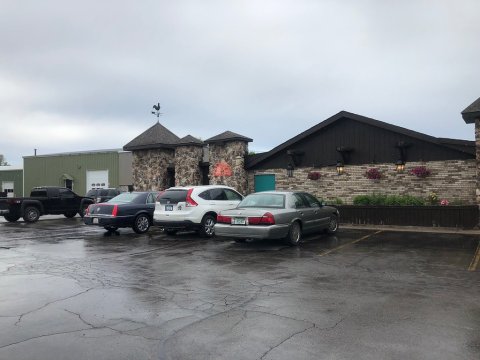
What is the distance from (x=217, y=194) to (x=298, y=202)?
3129 millimetres

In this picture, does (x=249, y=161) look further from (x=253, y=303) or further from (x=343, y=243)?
(x=253, y=303)

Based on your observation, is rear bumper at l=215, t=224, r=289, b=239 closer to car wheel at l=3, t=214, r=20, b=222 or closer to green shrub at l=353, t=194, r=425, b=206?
green shrub at l=353, t=194, r=425, b=206

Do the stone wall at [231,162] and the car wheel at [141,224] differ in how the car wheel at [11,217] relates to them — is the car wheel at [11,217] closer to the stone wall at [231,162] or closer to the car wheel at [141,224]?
the car wheel at [141,224]

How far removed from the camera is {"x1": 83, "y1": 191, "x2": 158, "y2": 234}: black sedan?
1384 cm

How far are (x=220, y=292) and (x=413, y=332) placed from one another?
2816mm

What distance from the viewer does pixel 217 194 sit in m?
13.7

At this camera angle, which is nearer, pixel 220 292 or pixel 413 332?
pixel 413 332

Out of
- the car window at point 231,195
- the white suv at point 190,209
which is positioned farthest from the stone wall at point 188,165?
the white suv at point 190,209

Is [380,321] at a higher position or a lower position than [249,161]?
lower

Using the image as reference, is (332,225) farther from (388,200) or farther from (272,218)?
(388,200)

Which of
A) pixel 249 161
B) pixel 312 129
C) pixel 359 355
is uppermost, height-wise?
pixel 312 129

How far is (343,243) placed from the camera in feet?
37.9

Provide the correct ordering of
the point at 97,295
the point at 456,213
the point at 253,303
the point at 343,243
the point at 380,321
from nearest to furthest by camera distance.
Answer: the point at 380,321, the point at 253,303, the point at 97,295, the point at 343,243, the point at 456,213

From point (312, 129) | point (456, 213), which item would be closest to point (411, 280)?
point (456, 213)
